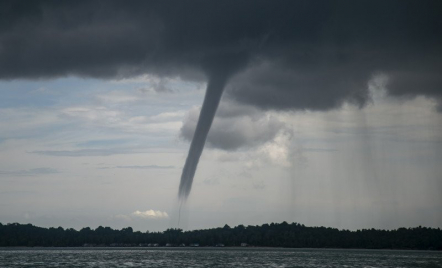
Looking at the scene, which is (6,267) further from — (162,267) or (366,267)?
(366,267)

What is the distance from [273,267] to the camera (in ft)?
456

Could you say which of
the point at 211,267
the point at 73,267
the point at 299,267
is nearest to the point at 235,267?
the point at 211,267

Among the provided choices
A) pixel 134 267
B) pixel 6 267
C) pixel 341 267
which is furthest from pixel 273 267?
pixel 6 267

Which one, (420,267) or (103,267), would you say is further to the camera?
(420,267)

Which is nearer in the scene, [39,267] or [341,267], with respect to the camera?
[39,267]

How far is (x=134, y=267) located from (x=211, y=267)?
1783 centimetres

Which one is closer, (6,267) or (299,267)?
(6,267)

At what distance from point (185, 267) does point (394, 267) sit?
52121mm

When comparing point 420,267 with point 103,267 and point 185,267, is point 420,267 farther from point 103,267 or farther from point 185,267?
point 103,267

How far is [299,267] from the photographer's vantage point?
142750mm

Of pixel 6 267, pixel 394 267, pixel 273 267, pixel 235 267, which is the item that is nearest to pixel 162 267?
pixel 235 267

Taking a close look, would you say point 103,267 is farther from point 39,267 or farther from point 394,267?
point 394,267

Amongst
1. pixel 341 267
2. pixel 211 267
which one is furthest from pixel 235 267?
pixel 341 267

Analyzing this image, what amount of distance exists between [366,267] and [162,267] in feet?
162
